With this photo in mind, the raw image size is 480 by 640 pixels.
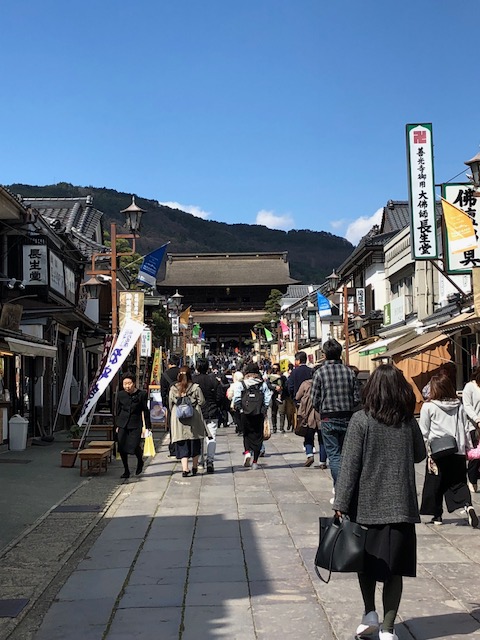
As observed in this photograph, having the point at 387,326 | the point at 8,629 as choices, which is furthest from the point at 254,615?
the point at 387,326

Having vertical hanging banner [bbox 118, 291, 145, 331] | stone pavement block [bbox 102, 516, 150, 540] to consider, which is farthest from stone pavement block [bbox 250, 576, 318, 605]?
vertical hanging banner [bbox 118, 291, 145, 331]

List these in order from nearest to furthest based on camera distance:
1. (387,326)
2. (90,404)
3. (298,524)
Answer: (298,524)
(90,404)
(387,326)

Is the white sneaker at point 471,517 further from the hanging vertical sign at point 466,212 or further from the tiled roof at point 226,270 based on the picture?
the tiled roof at point 226,270

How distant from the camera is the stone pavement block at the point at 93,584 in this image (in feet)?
17.8

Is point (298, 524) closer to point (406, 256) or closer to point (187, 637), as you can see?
point (187, 637)

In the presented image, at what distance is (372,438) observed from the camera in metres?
4.28

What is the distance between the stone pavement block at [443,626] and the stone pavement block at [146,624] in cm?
138

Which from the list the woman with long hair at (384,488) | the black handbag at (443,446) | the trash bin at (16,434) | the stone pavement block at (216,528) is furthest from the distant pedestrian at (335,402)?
the trash bin at (16,434)

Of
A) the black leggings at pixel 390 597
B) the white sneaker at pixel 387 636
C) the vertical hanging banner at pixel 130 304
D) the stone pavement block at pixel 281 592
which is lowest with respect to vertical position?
the stone pavement block at pixel 281 592

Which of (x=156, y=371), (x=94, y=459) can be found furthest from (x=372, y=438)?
(x=156, y=371)

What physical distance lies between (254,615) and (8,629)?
1483 millimetres

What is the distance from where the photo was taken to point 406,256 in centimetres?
2850

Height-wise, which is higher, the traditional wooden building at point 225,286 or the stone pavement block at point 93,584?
the traditional wooden building at point 225,286

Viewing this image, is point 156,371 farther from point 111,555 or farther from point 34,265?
point 111,555
